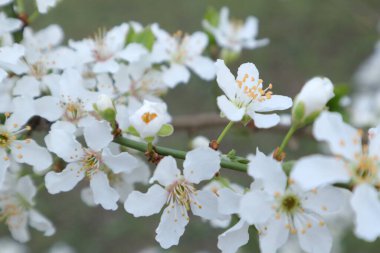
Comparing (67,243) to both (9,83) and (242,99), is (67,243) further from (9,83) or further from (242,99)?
(242,99)

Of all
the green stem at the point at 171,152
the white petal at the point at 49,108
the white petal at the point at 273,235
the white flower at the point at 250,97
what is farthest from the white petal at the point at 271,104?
the white petal at the point at 49,108

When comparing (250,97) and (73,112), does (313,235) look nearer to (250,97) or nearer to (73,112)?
(250,97)

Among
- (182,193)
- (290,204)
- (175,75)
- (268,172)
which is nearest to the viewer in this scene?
(268,172)

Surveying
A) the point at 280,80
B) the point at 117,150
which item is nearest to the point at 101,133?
the point at 117,150

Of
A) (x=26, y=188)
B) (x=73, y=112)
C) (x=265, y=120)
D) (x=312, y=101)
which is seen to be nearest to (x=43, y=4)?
(x=73, y=112)

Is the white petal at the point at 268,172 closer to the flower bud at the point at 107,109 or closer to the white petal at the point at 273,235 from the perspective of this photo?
the white petal at the point at 273,235

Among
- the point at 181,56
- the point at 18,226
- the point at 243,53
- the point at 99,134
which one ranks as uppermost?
the point at 99,134
